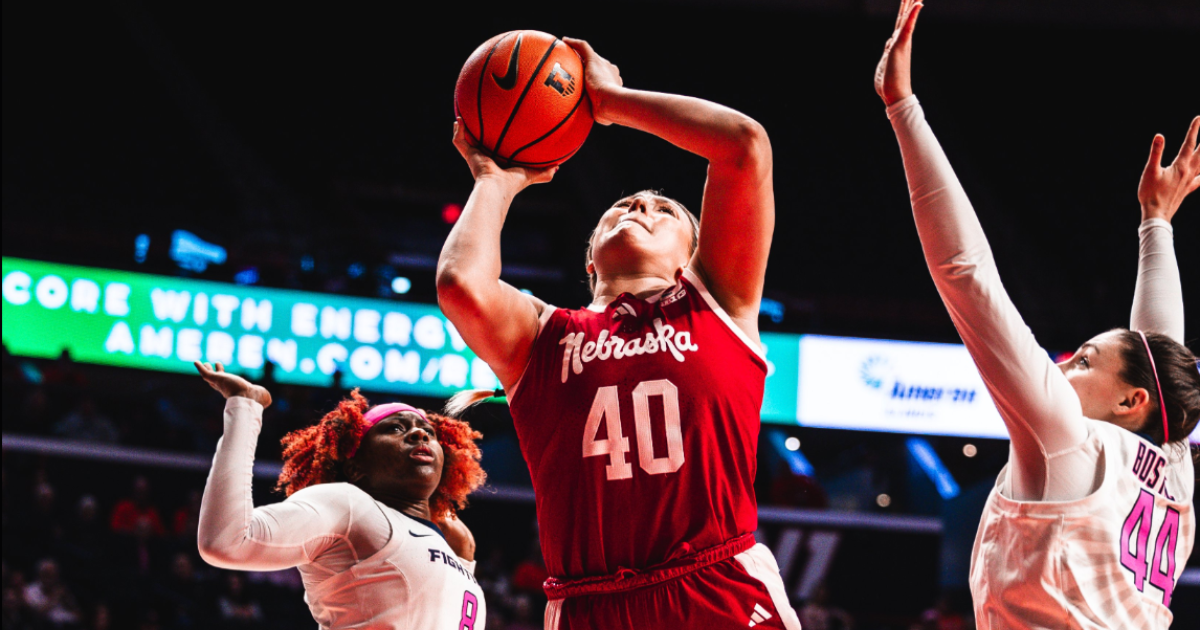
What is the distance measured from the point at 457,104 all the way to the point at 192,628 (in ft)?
26.3

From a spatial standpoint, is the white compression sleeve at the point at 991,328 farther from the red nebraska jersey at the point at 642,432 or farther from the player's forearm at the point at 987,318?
the red nebraska jersey at the point at 642,432

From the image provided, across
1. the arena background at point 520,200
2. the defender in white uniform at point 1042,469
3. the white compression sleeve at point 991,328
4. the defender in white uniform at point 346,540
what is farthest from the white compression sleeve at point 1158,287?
the arena background at point 520,200

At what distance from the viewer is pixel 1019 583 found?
2.01 m

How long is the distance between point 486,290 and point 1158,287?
176cm

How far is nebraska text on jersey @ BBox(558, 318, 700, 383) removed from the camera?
2.01 m

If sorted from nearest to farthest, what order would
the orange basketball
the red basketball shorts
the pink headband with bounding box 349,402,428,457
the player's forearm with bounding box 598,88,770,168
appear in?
the red basketball shorts, the player's forearm with bounding box 598,88,770,168, the orange basketball, the pink headband with bounding box 349,402,428,457

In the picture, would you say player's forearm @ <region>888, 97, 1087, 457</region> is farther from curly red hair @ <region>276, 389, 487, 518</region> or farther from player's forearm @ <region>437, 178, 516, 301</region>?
curly red hair @ <region>276, 389, 487, 518</region>

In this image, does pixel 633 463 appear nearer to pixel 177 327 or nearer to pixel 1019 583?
pixel 1019 583

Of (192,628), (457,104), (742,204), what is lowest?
(192,628)

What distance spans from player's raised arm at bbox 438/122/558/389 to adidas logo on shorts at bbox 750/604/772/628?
644 mm

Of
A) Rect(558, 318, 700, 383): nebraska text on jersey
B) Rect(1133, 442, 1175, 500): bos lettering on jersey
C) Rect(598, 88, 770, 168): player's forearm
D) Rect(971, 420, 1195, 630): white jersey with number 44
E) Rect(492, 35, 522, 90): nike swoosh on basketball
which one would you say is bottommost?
Rect(971, 420, 1195, 630): white jersey with number 44

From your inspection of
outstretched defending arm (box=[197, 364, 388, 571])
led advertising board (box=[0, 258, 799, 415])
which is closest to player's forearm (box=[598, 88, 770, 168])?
outstretched defending arm (box=[197, 364, 388, 571])

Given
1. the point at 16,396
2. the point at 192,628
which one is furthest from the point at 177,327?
the point at 192,628

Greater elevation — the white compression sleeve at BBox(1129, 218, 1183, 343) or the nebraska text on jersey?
the white compression sleeve at BBox(1129, 218, 1183, 343)
